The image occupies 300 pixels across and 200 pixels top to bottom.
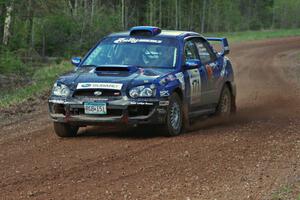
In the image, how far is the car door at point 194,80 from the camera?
1088 cm

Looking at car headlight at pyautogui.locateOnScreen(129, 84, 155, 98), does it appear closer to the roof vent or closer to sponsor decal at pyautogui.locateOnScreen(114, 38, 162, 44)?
sponsor decal at pyautogui.locateOnScreen(114, 38, 162, 44)

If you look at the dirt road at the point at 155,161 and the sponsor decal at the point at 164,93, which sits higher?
the sponsor decal at the point at 164,93

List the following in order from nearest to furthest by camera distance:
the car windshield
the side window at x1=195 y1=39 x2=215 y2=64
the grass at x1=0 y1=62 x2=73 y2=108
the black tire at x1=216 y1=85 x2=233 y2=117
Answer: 1. the car windshield
2. the side window at x1=195 y1=39 x2=215 y2=64
3. the black tire at x1=216 y1=85 x2=233 y2=117
4. the grass at x1=0 y1=62 x2=73 y2=108

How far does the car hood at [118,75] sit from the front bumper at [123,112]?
25 cm

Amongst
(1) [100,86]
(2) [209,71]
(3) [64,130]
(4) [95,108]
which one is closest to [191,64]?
(2) [209,71]

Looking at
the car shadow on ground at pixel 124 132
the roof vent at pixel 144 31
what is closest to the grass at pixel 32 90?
the car shadow on ground at pixel 124 132

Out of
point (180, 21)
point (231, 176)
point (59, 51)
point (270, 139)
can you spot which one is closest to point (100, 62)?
point (270, 139)

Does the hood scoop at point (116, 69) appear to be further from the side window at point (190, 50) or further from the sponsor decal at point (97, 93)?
the side window at point (190, 50)

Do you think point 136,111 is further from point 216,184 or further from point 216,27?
point 216,27

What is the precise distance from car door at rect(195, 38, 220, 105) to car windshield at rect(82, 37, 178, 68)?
0.78 meters

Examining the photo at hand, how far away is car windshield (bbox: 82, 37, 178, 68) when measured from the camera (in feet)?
35.4

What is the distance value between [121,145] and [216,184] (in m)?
2.58

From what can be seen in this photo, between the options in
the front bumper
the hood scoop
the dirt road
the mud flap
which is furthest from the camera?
the mud flap

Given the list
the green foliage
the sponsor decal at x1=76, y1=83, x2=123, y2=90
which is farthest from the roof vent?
the green foliage
